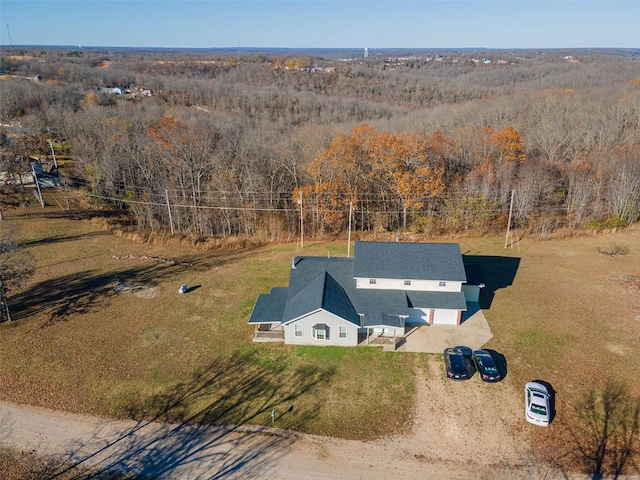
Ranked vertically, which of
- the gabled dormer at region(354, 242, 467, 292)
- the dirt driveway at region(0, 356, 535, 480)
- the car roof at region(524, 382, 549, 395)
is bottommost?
the dirt driveway at region(0, 356, 535, 480)

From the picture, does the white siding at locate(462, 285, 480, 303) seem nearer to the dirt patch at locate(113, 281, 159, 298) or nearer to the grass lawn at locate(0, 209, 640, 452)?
Answer: the grass lawn at locate(0, 209, 640, 452)

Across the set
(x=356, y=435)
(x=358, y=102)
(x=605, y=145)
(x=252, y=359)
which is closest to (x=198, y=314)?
(x=252, y=359)

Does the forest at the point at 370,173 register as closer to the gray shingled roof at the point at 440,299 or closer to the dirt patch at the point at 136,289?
the dirt patch at the point at 136,289

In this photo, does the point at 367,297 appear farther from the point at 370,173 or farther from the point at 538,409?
the point at 370,173

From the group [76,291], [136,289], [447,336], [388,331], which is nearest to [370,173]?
[388,331]

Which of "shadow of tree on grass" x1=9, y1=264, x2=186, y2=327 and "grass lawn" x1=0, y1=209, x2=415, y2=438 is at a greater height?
"shadow of tree on grass" x1=9, y1=264, x2=186, y2=327

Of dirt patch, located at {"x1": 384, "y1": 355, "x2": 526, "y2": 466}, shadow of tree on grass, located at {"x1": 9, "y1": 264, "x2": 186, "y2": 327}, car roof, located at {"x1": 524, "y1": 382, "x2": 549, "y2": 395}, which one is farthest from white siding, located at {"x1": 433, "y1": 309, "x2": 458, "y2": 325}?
shadow of tree on grass, located at {"x1": 9, "y1": 264, "x2": 186, "y2": 327}
